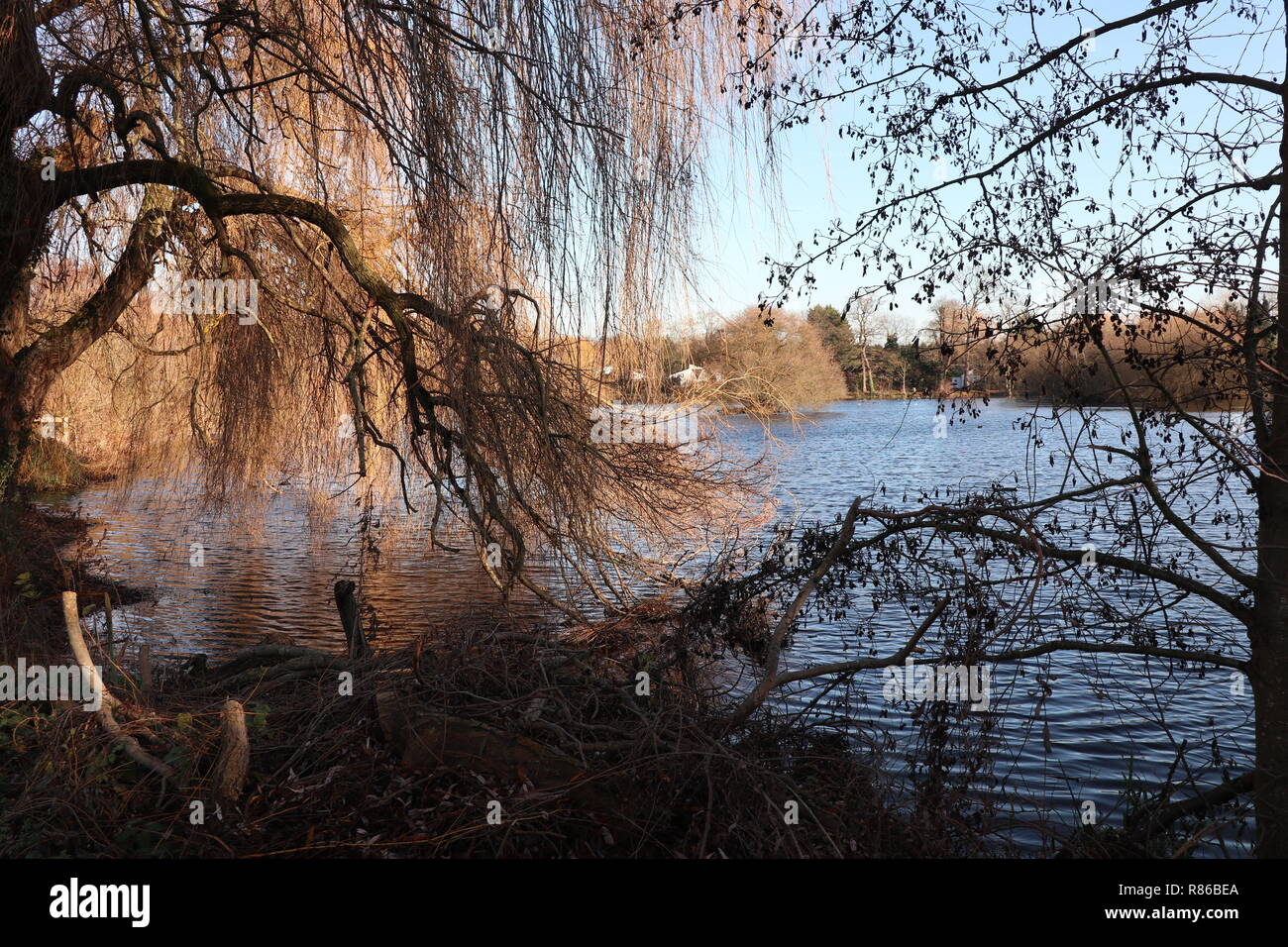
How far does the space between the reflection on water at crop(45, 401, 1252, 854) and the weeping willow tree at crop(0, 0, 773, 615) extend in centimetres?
114

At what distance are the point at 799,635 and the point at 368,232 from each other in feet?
15.0

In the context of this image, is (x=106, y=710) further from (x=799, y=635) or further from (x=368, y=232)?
(x=799, y=635)

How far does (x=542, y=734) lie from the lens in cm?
394

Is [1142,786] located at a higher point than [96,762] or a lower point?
lower

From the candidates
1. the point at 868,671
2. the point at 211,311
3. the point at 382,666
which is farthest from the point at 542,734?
the point at 211,311

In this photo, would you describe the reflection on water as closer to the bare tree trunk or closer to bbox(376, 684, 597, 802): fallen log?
the bare tree trunk

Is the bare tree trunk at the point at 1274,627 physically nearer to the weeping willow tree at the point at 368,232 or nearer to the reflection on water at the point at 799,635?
the reflection on water at the point at 799,635

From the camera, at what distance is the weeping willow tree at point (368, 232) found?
3385 mm

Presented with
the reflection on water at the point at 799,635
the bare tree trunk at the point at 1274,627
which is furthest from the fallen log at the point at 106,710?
the bare tree trunk at the point at 1274,627

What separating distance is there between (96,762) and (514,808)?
5.19 ft

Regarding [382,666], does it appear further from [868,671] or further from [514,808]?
[868,671]

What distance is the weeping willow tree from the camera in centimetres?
338

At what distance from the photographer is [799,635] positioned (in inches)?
310

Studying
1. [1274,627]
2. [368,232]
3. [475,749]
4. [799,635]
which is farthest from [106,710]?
[799,635]
